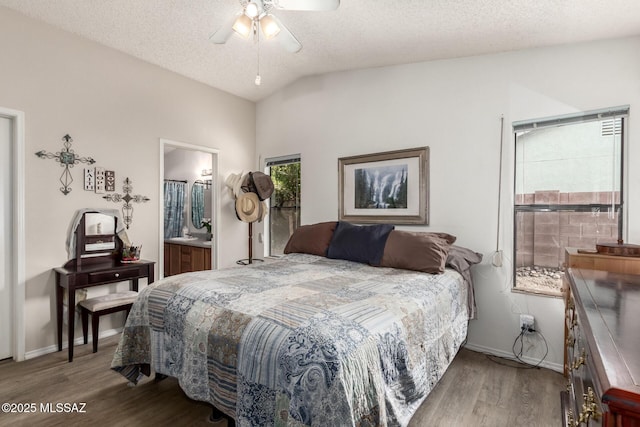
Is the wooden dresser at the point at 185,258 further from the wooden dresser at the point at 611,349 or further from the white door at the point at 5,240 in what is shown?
the wooden dresser at the point at 611,349

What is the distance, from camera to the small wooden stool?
2765mm

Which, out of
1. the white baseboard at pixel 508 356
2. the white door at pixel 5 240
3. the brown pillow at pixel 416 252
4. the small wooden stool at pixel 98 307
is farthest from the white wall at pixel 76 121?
the white baseboard at pixel 508 356

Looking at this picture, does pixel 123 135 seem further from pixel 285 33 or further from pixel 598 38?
pixel 598 38

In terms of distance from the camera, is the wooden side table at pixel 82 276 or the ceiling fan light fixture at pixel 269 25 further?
the wooden side table at pixel 82 276

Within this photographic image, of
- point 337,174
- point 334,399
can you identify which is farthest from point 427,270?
point 337,174

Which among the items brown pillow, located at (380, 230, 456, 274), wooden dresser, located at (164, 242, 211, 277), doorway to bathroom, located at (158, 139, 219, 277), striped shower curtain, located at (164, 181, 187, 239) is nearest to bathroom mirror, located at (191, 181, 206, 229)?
doorway to bathroom, located at (158, 139, 219, 277)

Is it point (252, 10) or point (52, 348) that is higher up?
point (252, 10)

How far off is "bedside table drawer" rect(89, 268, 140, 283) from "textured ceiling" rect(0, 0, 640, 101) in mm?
2229

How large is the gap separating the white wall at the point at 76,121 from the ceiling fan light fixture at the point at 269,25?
196cm

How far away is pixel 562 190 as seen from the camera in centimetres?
259

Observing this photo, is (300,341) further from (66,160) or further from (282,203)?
(282,203)

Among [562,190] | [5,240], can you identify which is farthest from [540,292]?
[5,240]

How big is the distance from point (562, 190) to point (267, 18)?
2.63m

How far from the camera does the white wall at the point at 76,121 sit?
2.75 metres
